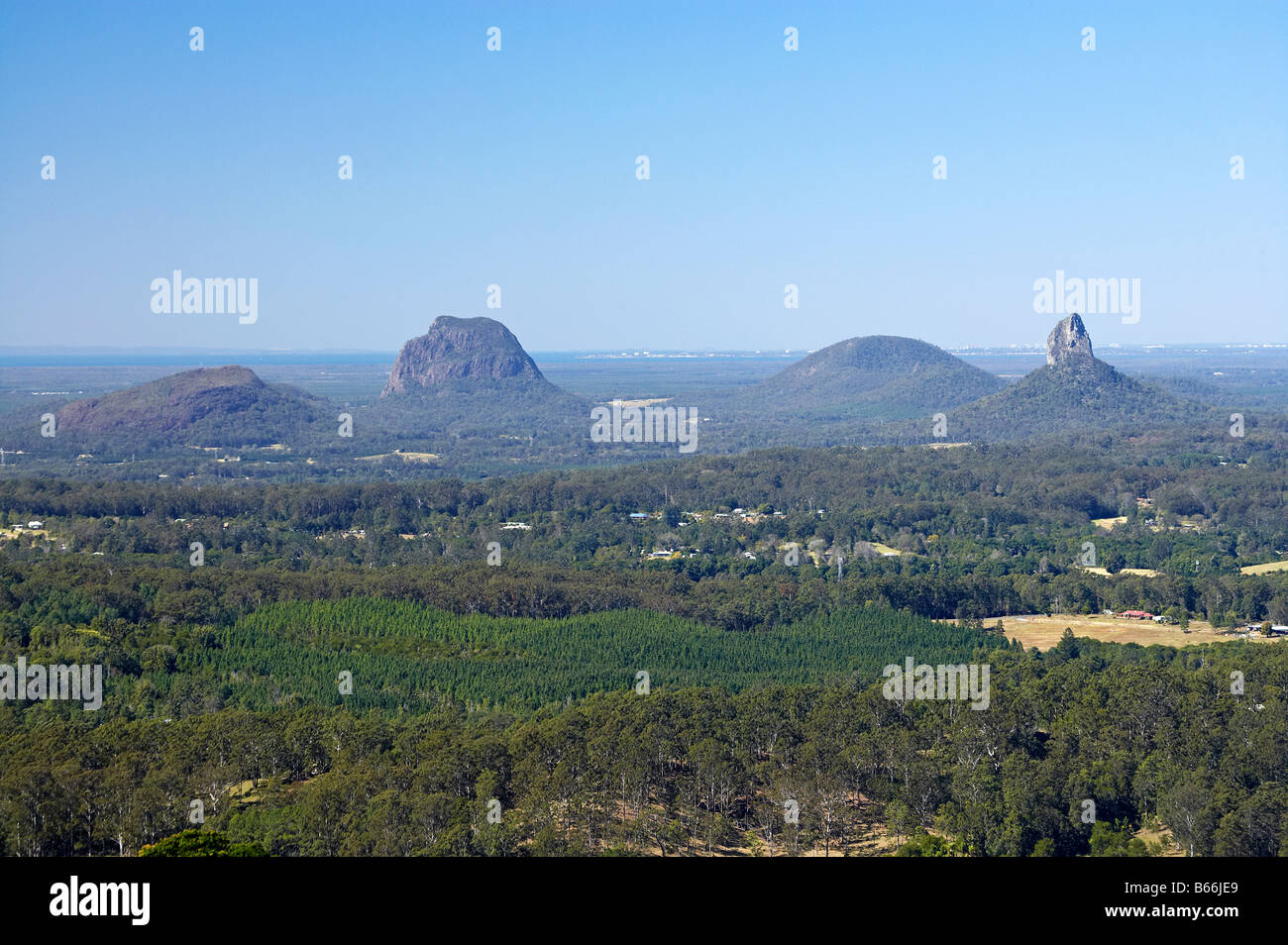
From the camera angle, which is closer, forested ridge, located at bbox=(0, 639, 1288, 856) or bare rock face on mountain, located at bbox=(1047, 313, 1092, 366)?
forested ridge, located at bbox=(0, 639, 1288, 856)

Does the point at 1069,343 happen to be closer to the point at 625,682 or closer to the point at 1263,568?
the point at 1263,568

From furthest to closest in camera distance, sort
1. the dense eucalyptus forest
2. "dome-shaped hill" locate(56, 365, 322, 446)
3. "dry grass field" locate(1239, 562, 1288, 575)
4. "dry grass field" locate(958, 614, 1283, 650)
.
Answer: "dome-shaped hill" locate(56, 365, 322, 446), "dry grass field" locate(1239, 562, 1288, 575), "dry grass field" locate(958, 614, 1283, 650), the dense eucalyptus forest

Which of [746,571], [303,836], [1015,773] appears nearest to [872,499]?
[746,571]

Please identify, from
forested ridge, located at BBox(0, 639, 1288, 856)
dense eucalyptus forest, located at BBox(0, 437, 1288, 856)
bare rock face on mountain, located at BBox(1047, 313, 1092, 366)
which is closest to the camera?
forested ridge, located at BBox(0, 639, 1288, 856)

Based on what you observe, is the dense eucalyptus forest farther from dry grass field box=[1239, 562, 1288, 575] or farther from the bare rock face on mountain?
the bare rock face on mountain

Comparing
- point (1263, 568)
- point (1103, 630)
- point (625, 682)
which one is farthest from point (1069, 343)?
point (625, 682)

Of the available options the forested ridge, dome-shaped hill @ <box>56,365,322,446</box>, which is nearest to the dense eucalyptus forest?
the forested ridge

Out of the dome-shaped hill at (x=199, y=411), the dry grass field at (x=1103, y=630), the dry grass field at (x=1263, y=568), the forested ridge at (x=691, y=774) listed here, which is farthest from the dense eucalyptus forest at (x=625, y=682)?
the dome-shaped hill at (x=199, y=411)
